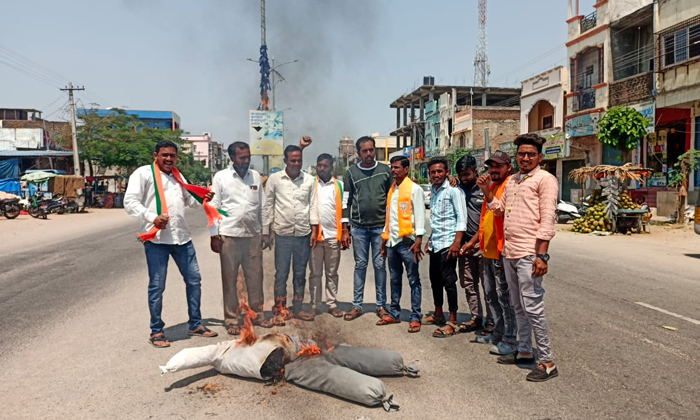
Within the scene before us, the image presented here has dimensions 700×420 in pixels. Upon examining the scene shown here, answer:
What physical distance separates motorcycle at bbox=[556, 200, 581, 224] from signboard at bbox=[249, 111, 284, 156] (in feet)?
43.7

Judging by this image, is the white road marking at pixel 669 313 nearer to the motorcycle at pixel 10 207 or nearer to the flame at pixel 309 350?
the flame at pixel 309 350

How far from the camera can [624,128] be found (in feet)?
56.0

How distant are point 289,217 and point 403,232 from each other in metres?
1.29

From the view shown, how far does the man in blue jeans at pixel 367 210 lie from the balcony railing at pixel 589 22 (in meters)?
24.5

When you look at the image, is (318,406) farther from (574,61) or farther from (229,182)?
(574,61)

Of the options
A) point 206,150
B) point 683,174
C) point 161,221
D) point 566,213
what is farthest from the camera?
point 206,150

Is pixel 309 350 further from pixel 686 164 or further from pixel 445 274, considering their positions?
pixel 686 164

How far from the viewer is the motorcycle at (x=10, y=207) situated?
23.8m

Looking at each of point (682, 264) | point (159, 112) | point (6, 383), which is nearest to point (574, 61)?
point (682, 264)

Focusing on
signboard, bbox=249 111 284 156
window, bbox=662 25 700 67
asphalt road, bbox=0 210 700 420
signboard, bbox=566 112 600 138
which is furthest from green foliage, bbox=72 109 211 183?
window, bbox=662 25 700 67

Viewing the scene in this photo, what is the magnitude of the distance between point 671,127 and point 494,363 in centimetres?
2072

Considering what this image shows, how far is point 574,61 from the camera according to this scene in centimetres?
2686

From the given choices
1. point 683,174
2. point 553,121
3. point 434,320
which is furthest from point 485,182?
point 553,121

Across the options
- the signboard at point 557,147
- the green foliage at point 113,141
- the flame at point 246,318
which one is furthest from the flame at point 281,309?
the green foliage at point 113,141
